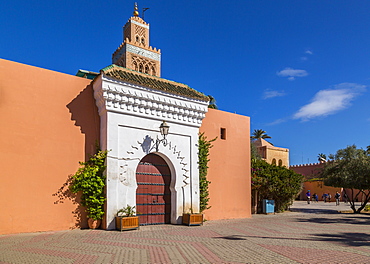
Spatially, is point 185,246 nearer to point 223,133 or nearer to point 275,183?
point 223,133

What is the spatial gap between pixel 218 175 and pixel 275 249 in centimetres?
665

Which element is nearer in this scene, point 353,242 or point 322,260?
point 322,260

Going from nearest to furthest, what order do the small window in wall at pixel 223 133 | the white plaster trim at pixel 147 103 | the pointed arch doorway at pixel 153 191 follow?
1. the white plaster trim at pixel 147 103
2. the pointed arch doorway at pixel 153 191
3. the small window in wall at pixel 223 133

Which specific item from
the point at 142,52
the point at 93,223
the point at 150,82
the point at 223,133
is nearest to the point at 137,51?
the point at 142,52

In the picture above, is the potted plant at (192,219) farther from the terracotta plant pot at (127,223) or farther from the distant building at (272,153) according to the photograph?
the distant building at (272,153)

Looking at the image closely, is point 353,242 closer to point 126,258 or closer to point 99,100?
point 126,258

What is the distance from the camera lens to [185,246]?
24.0ft

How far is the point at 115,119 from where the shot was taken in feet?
33.9

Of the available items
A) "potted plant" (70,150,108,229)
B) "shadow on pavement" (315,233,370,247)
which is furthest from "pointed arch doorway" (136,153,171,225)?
"shadow on pavement" (315,233,370,247)

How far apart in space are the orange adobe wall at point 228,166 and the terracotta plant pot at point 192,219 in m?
1.52

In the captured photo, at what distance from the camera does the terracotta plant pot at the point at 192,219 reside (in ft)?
36.8

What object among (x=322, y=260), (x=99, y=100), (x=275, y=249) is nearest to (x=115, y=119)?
(x=99, y=100)

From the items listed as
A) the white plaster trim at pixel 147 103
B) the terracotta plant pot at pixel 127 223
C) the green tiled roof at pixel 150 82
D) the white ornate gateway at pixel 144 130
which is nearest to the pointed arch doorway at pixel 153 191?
the white ornate gateway at pixel 144 130

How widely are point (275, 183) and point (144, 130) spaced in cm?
930
